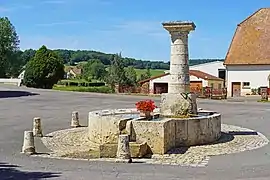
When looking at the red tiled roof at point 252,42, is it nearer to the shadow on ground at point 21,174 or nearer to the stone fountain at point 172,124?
the stone fountain at point 172,124

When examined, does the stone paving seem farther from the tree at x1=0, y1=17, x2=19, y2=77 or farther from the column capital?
the tree at x1=0, y1=17, x2=19, y2=77

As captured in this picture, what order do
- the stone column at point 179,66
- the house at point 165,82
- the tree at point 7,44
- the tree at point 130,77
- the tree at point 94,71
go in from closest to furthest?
the stone column at point 179,66
the house at point 165,82
the tree at point 130,77
the tree at point 7,44
the tree at point 94,71

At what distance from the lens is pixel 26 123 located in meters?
20.8

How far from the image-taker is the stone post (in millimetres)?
16266

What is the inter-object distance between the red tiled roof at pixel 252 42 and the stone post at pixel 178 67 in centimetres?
3781

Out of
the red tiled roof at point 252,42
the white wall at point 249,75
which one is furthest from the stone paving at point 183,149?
the red tiled roof at point 252,42

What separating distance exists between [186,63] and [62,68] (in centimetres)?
4175

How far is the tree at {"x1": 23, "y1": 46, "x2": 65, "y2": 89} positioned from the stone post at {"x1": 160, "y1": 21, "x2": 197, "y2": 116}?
40.0 m

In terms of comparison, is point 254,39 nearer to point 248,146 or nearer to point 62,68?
point 62,68

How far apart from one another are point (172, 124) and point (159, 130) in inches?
31.6

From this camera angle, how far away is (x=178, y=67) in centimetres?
1648

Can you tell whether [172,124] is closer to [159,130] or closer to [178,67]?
[159,130]

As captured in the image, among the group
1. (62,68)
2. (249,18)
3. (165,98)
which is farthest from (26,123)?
(249,18)

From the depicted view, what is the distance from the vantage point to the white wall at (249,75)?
174ft
